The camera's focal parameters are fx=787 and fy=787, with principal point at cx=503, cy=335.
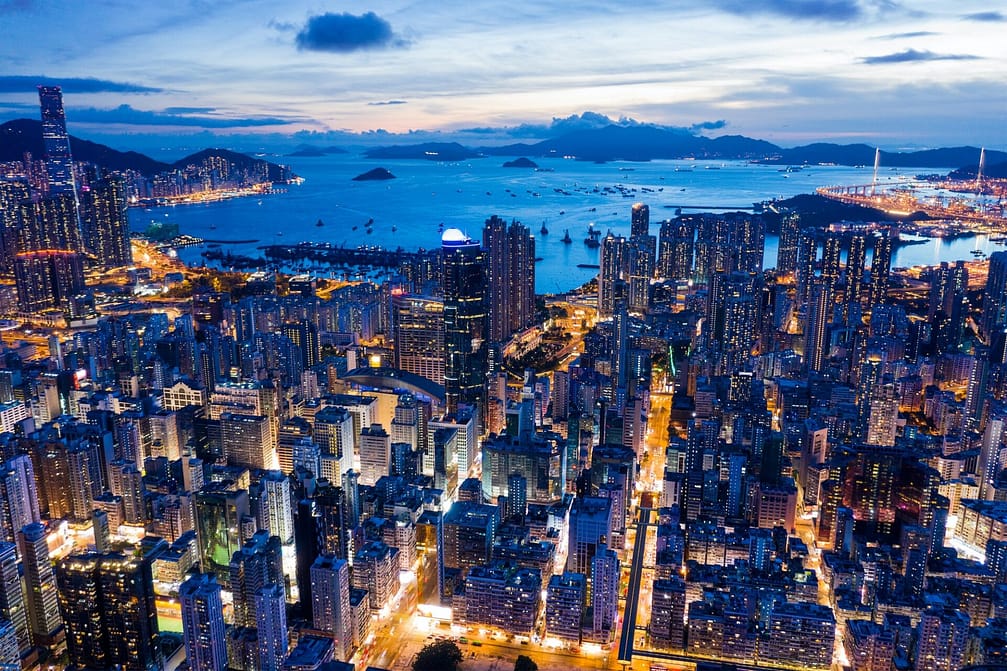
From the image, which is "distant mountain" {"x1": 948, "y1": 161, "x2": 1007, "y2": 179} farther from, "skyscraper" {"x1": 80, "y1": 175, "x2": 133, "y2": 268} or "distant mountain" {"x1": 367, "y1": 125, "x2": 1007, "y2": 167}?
"skyscraper" {"x1": 80, "y1": 175, "x2": 133, "y2": 268}

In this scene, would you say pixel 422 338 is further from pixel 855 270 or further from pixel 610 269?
pixel 855 270

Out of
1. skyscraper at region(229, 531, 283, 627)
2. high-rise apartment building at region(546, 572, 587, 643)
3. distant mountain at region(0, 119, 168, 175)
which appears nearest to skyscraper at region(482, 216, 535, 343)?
→ high-rise apartment building at region(546, 572, 587, 643)

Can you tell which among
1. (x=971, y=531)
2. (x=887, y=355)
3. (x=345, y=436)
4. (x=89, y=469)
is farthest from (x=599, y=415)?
(x=89, y=469)

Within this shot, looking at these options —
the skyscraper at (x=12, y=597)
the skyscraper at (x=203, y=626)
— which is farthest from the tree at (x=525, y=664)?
the skyscraper at (x=12, y=597)

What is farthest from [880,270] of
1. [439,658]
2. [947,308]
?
[439,658]

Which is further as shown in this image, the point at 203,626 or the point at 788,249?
the point at 788,249

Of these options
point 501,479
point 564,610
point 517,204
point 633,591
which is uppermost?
point 517,204
